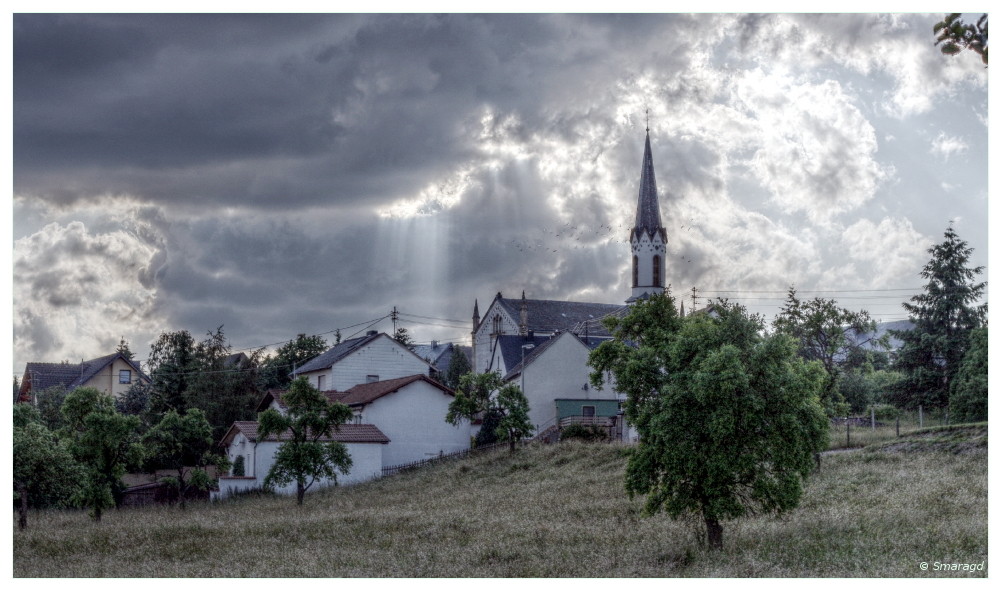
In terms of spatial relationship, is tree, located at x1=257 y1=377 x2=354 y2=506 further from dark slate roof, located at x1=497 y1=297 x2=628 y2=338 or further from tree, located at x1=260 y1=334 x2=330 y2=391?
dark slate roof, located at x1=497 y1=297 x2=628 y2=338

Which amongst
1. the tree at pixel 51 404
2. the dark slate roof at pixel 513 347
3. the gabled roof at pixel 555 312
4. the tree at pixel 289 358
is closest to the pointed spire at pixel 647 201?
the gabled roof at pixel 555 312

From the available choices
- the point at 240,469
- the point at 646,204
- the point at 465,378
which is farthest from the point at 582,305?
the point at 240,469

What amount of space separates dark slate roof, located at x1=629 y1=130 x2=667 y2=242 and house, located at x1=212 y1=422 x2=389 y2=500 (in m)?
61.2

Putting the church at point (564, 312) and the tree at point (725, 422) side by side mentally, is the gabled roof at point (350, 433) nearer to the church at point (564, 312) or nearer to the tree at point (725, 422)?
the church at point (564, 312)

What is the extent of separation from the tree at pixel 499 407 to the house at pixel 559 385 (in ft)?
22.5

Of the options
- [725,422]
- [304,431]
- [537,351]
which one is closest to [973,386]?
[725,422]

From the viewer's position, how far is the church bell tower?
104m

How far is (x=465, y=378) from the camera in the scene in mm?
51438

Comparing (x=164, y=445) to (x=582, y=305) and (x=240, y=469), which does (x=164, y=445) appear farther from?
(x=582, y=305)

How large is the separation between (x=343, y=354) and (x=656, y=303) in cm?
4346

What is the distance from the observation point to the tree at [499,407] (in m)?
48.2

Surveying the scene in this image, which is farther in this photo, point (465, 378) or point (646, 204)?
point (646, 204)

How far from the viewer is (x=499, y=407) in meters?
50.6

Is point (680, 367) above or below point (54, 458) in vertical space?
above
